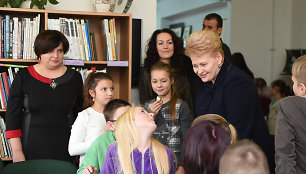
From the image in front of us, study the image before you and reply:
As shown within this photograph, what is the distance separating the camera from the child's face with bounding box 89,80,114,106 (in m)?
2.88

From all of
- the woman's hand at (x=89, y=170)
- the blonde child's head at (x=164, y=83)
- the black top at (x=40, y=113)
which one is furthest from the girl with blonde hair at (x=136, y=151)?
the black top at (x=40, y=113)

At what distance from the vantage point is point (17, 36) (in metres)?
3.47

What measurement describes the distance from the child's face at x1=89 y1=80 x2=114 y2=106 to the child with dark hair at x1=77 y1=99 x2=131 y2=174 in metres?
0.34

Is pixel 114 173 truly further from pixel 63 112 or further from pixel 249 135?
pixel 63 112

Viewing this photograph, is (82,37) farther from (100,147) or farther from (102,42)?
(100,147)

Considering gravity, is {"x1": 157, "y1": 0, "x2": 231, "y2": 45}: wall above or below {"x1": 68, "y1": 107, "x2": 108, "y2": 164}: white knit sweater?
above

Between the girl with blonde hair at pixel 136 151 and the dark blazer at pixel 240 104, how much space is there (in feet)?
1.28

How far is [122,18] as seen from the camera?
3773 millimetres

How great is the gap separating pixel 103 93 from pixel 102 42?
108cm

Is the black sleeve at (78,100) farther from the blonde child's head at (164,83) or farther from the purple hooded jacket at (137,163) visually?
the purple hooded jacket at (137,163)

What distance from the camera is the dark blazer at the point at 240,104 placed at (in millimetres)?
2139

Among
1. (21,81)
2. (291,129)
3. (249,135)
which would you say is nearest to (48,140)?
(21,81)

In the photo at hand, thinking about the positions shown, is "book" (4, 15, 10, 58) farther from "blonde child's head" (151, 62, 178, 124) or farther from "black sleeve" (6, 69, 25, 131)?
"blonde child's head" (151, 62, 178, 124)

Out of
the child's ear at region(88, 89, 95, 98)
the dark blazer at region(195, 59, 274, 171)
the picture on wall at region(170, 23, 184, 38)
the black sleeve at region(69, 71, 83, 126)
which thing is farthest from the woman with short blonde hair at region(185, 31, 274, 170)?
the picture on wall at region(170, 23, 184, 38)
